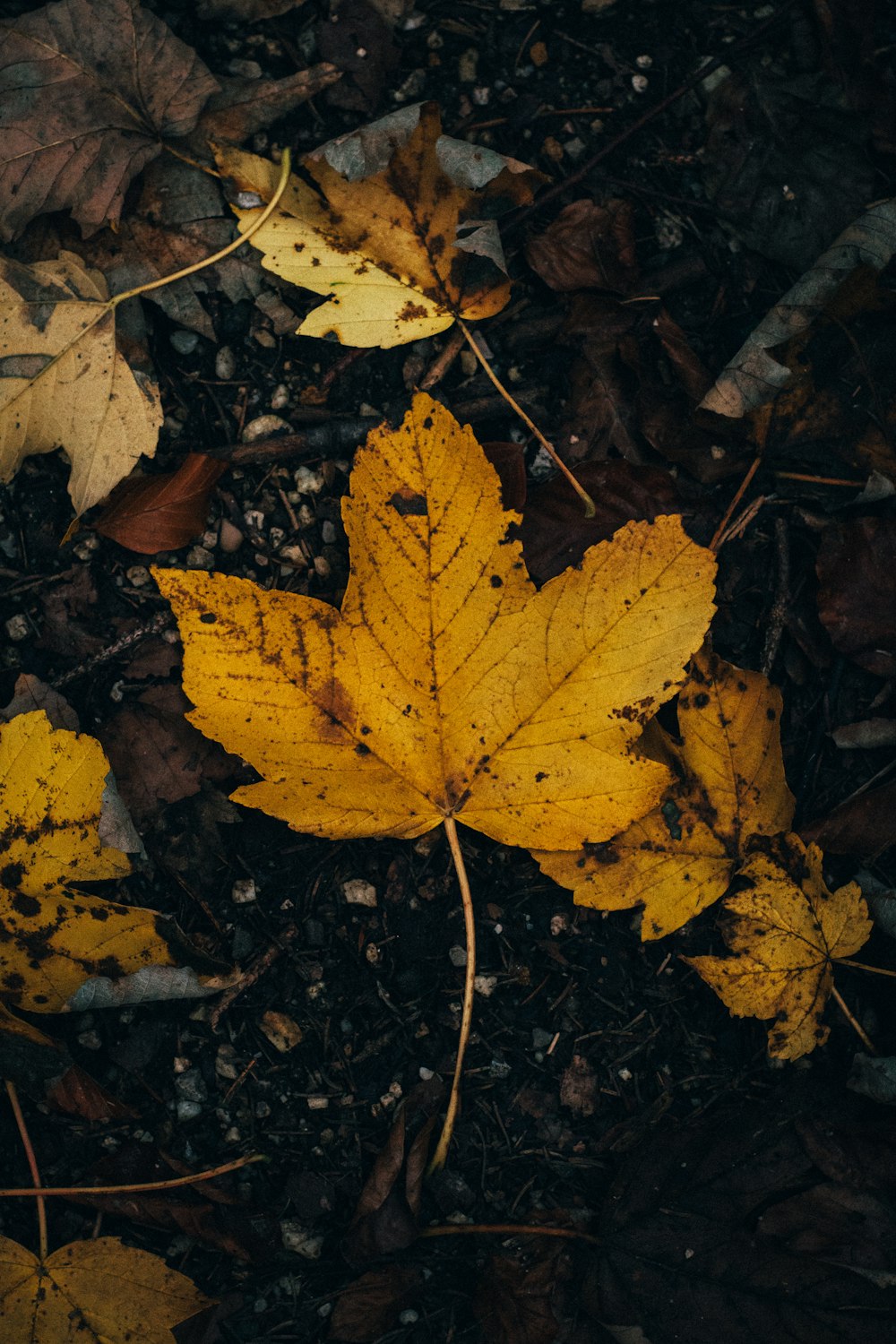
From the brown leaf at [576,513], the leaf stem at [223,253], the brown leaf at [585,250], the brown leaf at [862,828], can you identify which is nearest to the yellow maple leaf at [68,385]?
the leaf stem at [223,253]

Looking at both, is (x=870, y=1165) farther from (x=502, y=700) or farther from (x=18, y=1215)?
(x=18, y=1215)

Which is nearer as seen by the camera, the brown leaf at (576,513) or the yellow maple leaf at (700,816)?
the yellow maple leaf at (700,816)

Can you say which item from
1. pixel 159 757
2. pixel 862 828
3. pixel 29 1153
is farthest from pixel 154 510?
pixel 862 828

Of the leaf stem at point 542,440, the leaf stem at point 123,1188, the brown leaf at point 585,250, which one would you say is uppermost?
the brown leaf at point 585,250

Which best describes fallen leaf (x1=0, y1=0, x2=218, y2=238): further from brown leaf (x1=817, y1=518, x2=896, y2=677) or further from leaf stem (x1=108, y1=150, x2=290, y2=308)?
brown leaf (x1=817, y1=518, x2=896, y2=677)

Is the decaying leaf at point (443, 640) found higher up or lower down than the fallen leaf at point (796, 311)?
lower down

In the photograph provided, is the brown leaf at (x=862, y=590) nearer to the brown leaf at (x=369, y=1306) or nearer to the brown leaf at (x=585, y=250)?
the brown leaf at (x=585, y=250)

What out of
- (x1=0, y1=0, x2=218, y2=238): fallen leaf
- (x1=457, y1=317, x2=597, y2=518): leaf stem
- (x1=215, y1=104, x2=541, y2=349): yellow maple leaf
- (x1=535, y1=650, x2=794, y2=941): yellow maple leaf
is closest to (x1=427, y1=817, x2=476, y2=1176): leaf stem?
(x1=535, y1=650, x2=794, y2=941): yellow maple leaf
